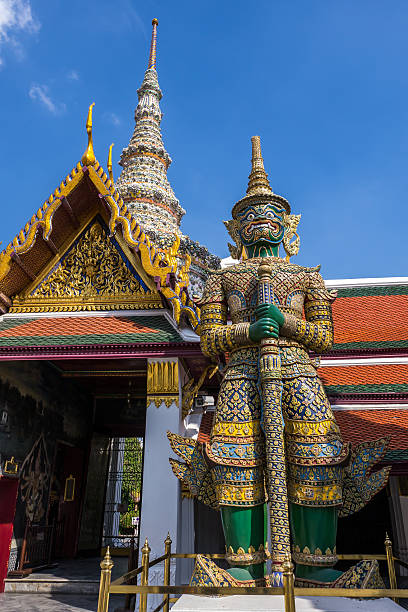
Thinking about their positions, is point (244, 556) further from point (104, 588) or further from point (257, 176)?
point (257, 176)

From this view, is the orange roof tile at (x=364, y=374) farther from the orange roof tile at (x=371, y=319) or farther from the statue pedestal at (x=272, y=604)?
the statue pedestal at (x=272, y=604)

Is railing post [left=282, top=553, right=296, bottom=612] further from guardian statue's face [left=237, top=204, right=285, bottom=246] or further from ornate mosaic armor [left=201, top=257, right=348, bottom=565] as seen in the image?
guardian statue's face [left=237, top=204, right=285, bottom=246]

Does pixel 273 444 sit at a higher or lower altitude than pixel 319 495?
higher

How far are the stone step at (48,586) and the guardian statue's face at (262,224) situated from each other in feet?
15.9

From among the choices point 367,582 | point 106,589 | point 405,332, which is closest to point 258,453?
point 367,582

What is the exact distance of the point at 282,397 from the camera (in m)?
4.03

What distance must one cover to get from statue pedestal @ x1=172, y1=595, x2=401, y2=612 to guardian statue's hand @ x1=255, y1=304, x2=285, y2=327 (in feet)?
6.62

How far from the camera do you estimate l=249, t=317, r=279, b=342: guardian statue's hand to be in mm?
A: 4008

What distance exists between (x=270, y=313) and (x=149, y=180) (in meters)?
16.6

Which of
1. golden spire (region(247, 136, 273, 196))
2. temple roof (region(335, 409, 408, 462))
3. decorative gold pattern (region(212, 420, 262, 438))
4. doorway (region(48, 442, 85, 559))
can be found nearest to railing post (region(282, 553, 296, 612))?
decorative gold pattern (region(212, 420, 262, 438))

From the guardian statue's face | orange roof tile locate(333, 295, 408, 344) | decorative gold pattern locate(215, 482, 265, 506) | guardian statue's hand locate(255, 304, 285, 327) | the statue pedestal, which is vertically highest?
orange roof tile locate(333, 295, 408, 344)

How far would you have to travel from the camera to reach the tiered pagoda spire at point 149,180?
18.5m

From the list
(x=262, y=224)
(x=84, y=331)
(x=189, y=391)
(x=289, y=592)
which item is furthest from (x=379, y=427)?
(x=289, y=592)

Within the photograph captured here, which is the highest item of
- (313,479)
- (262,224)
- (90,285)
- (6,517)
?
(90,285)
